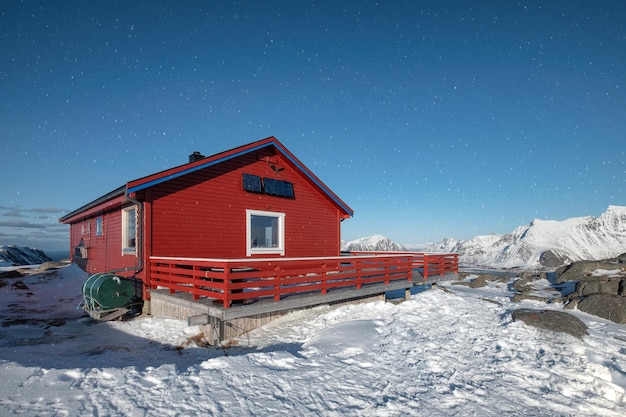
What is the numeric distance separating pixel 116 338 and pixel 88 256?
A: 987 centimetres

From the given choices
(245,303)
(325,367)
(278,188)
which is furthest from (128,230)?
(325,367)

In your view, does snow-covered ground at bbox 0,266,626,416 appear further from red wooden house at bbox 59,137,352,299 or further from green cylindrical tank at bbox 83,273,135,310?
red wooden house at bbox 59,137,352,299

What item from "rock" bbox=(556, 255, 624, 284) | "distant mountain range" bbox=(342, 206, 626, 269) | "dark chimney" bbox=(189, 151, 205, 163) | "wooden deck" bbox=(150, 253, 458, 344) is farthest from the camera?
"distant mountain range" bbox=(342, 206, 626, 269)

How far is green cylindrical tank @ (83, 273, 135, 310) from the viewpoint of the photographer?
9703mm

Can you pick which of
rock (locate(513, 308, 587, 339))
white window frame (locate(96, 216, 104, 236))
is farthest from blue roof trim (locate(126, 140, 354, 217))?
rock (locate(513, 308, 587, 339))

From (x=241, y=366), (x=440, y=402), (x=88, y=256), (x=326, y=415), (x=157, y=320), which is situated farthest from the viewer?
(x=88, y=256)

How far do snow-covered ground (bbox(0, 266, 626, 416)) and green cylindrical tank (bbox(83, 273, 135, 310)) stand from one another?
2.05 feet

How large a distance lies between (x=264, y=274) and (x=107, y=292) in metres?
5.13

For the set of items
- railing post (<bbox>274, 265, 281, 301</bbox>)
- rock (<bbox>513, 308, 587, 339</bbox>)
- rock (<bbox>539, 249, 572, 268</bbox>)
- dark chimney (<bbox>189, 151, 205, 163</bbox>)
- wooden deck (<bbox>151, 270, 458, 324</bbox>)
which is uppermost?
dark chimney (<bbox>189, 151, 205, 163</bbox>)

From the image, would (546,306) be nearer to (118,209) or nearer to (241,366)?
(241,366)

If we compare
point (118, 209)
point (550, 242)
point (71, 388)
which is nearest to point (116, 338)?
point (71, 388)

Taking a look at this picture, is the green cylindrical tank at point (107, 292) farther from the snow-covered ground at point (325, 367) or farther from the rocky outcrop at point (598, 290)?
the rocky outcrop at point (598, 290)

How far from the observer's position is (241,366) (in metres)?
5.56

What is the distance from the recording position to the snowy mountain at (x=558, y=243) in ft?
373
